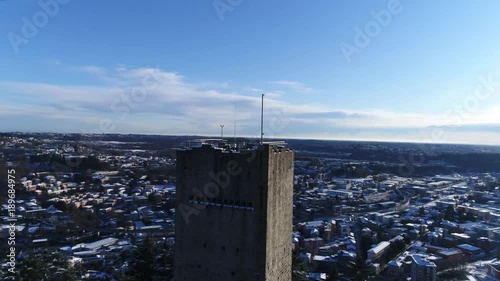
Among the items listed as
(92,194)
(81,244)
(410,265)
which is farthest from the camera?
(92,194)

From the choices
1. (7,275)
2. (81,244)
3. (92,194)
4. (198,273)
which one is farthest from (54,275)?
(92,194)

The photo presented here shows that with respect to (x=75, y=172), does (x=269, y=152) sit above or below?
above

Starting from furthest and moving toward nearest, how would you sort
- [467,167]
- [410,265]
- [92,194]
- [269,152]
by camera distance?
[467,167]
[92,194]
[410,265]
[269,152]

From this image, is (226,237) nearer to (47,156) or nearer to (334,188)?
(334,188)

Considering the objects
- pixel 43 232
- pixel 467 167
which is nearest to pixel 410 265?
pixel 43 232

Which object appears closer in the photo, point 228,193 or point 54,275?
point 228,193

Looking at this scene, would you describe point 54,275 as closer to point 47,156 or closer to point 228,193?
point 228,193

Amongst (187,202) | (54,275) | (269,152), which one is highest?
(269,152)
